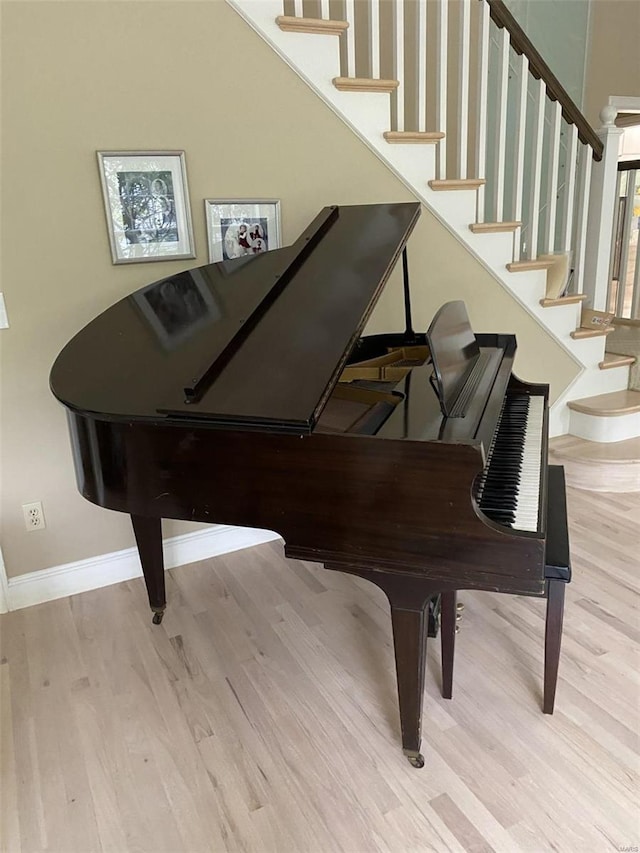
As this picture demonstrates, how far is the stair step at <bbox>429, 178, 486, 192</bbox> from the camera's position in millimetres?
2739

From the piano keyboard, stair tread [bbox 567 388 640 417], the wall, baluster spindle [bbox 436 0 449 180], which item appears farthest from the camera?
the wall

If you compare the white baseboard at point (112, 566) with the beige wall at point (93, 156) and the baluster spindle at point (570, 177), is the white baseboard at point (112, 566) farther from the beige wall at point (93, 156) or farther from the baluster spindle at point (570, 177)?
the baluster spindle at point (570, 177)

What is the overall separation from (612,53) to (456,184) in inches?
109

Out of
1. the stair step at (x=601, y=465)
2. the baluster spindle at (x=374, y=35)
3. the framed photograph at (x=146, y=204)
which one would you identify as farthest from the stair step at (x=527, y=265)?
the framed photograph at (x=146, y=204)

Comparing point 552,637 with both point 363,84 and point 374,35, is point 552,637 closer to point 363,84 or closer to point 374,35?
point 363,84

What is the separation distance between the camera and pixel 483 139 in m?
2.86

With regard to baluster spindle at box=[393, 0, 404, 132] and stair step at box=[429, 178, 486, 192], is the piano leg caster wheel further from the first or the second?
baluster spindle at box=[393, 0, 404, 132]

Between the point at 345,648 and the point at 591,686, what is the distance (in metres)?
0.77

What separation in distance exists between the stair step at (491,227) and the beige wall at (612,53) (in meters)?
2.36

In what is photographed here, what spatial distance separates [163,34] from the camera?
2119 millimetres

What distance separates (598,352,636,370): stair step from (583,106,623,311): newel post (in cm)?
30

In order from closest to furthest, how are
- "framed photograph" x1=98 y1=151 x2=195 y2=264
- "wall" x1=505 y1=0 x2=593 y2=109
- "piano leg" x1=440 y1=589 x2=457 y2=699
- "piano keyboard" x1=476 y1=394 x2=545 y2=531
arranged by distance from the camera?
"piano keyboard" x1=476 y1=394 x2=545 y2=531 → "piano leg" x1=440 y1=589 x2=457 y2=699 → "framed photograph" x1=98 y1=151 x2=195 y2=264 → "wall" x1=505 y1=0 x2=593 y2=109

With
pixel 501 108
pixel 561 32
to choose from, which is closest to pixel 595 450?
pixel 501 108

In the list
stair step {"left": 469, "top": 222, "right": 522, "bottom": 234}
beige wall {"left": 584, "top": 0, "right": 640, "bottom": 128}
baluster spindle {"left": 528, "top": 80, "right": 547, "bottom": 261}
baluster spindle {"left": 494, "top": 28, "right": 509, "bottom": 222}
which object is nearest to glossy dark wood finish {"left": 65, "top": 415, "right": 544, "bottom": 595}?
stair step {"left": 469, "top": 222, "right": 522, "bottom": 234}
